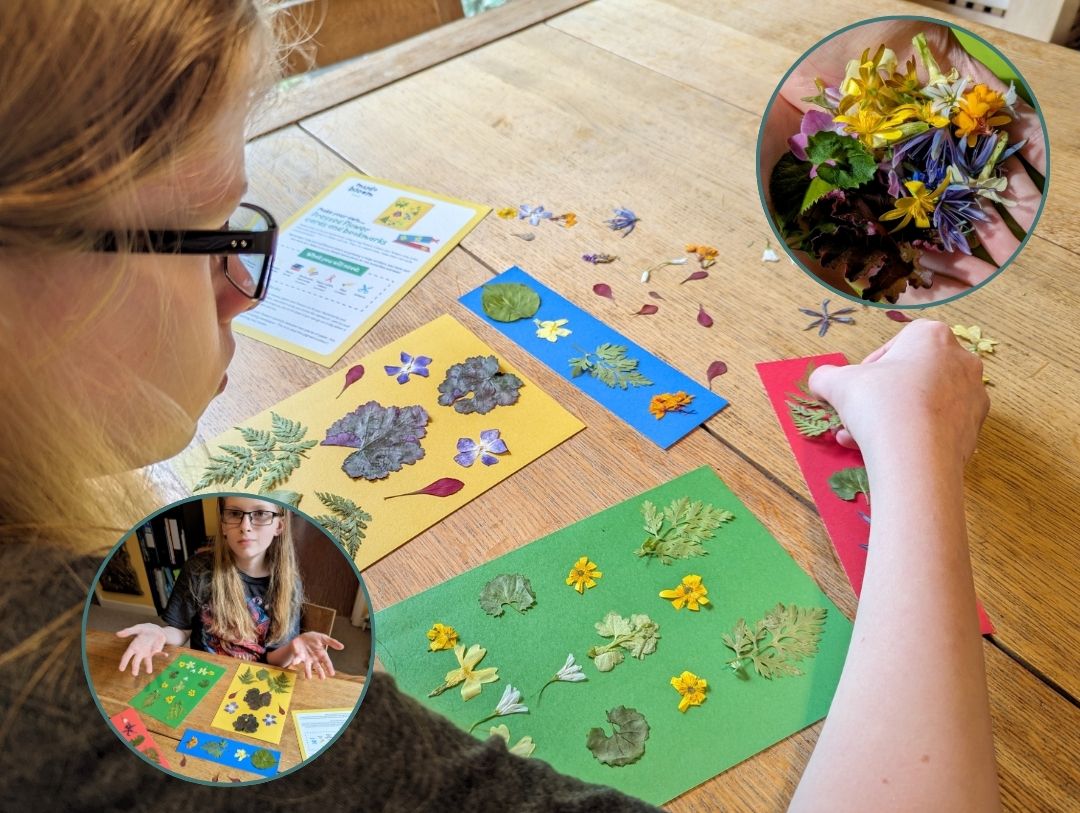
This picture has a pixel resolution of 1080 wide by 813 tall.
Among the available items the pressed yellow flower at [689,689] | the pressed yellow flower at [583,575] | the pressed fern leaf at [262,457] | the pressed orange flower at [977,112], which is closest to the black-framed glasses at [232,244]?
the pressed fern leaf at [262,457]

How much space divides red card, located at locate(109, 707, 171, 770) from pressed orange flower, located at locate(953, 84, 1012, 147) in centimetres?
76

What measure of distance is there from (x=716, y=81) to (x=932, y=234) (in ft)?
2.48

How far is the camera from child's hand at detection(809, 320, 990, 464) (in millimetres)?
805

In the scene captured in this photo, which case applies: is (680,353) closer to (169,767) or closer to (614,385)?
(614,385)

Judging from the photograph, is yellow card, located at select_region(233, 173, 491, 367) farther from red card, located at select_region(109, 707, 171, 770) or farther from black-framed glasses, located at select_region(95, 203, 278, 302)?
red card, located at select_region(109, 707, 171, 770)

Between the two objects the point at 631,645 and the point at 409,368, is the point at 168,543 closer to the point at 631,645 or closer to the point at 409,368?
the point at 631,645

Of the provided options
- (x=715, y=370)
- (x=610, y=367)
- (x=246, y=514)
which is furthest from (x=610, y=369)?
(x=246, y=514)

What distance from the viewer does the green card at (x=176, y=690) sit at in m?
0.48

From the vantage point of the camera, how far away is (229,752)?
0.50 metres

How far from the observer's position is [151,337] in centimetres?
68

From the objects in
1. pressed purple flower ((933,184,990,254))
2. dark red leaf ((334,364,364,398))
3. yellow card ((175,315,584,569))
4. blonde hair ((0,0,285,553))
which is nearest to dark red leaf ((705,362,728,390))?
yellow card ((175,315,584,569))

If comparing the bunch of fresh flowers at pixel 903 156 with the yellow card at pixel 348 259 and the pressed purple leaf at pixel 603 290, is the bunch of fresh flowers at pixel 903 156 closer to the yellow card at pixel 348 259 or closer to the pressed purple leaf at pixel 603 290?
the pressed purple leaf at pixel 603 290

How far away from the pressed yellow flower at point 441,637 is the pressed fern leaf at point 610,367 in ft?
1.13

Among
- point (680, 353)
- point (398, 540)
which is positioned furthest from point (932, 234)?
point (398, 540)
